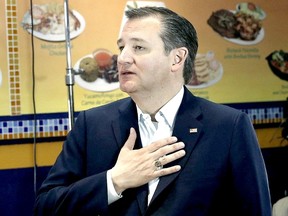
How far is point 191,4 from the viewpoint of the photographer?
126 inches

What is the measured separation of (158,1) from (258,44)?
0.78m

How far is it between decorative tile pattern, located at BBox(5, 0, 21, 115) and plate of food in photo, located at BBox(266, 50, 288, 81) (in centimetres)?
170

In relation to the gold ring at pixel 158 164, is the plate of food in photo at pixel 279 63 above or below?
above

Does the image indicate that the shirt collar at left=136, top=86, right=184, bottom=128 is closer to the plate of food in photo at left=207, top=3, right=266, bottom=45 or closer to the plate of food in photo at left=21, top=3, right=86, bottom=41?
the plate of food in photo at left=21, top=3, right=86, bottom=41

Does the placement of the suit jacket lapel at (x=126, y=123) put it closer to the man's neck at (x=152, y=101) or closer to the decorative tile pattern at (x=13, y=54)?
the man's neck at (x=152, y=101)

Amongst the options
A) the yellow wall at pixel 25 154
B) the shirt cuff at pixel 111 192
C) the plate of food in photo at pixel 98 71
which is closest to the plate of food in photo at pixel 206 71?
the plate of food in photo at pixel 98 71

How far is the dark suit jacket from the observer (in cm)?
134

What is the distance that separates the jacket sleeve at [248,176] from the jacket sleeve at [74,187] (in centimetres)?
36

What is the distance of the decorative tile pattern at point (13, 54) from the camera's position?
109 inches

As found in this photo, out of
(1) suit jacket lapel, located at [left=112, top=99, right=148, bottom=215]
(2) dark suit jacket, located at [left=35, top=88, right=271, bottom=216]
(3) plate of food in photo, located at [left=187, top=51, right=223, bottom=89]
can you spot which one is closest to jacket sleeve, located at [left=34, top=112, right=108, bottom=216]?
(2) dark suit jacket, located at [left=35, top=88, right=271, bottom=216]

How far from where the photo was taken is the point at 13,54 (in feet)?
9.12

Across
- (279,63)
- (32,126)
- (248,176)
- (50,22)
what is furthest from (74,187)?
(279,63)

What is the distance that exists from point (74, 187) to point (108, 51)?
1755 mm

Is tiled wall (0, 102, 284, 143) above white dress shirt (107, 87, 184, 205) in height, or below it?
→ below
